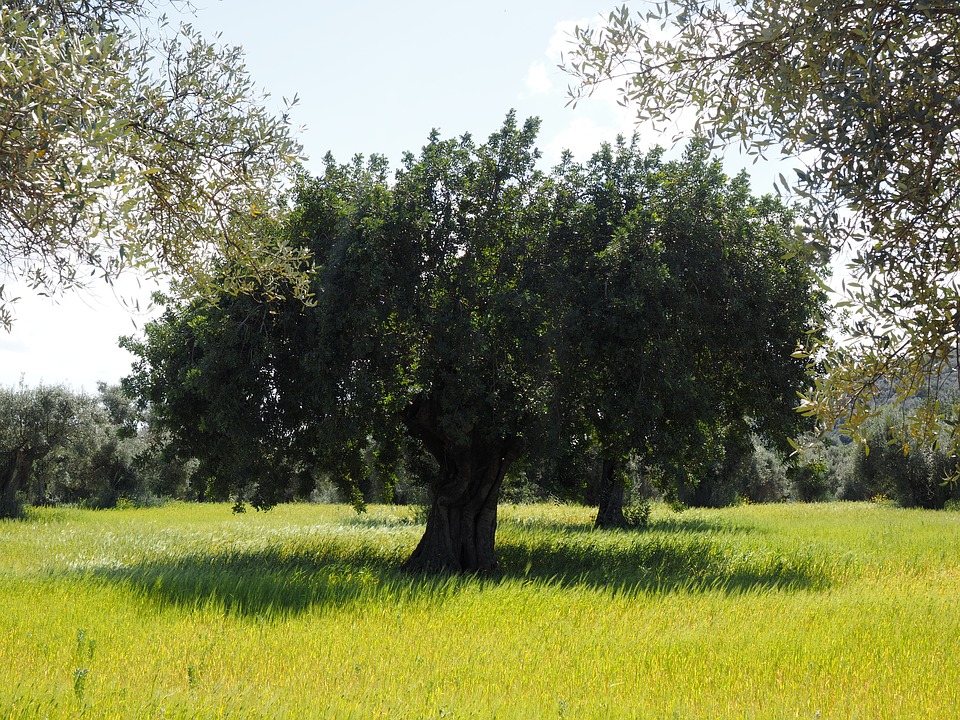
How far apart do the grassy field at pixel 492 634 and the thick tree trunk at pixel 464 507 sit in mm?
1224

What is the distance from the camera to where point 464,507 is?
63.7 ft

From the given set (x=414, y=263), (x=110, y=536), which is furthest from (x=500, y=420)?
(x=110, y=536)

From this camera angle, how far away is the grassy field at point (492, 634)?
7.87 m

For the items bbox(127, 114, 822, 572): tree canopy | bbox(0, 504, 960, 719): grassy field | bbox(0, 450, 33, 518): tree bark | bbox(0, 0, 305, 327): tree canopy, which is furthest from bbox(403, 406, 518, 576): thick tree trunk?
bbox(0, 450, 33, 518): tree bark

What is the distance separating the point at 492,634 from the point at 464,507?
8.16 m

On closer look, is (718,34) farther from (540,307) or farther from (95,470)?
(95,470)

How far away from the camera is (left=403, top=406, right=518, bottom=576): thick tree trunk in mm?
18969

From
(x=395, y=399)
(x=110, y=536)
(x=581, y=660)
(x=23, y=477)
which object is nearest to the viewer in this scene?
(x=581, y=660)

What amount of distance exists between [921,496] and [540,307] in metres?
40.5

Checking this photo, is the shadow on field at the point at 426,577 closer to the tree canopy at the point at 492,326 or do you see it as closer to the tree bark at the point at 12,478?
the tree canopy at the point at 492,326

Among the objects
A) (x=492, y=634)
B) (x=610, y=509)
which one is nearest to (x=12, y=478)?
(x=610, y=509)

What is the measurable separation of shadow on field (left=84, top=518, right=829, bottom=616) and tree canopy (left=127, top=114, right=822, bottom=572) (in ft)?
7.02

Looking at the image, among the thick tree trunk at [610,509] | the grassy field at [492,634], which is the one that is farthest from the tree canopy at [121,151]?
the thick tree trunk at [610,509]

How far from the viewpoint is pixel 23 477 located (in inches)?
1516
